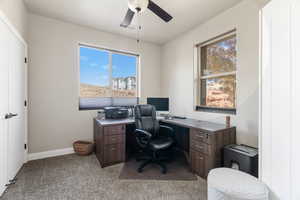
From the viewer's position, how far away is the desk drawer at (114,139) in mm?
2580

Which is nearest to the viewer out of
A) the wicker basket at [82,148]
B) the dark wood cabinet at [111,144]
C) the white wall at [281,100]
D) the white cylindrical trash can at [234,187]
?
the white wall at [281,100]

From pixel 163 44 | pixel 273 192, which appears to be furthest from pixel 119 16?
pixel 273 192

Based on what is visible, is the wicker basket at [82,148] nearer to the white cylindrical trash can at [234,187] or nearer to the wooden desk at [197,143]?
the wooden desk at [197,143]

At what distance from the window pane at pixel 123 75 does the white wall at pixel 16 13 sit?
5.79 feet

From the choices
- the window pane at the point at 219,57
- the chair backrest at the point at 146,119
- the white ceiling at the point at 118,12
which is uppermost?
the white ceiling at the point at 118,12

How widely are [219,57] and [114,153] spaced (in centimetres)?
276

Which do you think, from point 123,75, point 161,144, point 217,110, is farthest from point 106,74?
point 217,110

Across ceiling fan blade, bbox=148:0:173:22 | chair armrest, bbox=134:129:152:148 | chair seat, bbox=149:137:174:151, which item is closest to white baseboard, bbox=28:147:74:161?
chair armrest, bbox=134:129:152:148

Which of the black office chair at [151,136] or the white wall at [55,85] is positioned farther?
the white wall at [55,85]

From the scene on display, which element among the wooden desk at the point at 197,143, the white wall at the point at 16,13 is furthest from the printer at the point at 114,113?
the white wall at the point at 16,13

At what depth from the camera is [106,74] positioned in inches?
143

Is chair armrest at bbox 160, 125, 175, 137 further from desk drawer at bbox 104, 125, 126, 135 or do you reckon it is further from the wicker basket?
the wicker basket

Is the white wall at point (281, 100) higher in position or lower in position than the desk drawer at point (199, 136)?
higher

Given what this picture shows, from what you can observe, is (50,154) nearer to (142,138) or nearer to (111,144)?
(111,144)
